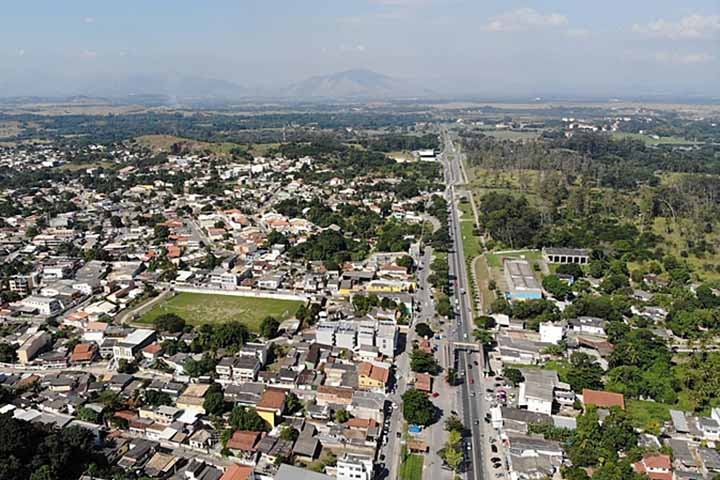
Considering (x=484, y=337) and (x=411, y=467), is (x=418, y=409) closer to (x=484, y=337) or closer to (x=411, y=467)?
(x=411, y=467)

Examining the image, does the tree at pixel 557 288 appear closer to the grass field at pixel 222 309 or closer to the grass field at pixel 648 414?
the grass field at pixel 648 414

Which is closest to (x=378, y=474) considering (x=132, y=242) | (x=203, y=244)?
(x=203, y=244)

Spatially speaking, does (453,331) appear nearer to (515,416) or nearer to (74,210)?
(515,416)

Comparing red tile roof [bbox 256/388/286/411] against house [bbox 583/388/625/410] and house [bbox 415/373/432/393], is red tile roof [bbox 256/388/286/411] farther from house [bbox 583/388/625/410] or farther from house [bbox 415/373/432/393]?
house [bbox 583/388/625/410]

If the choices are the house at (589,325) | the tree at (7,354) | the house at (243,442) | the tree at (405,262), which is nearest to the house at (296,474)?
the house at (243,442)

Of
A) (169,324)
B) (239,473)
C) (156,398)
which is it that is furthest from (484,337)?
(169,324)

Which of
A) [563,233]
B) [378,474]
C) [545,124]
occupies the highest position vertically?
[545,124]

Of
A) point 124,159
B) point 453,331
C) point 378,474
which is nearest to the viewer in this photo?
point 378,474
